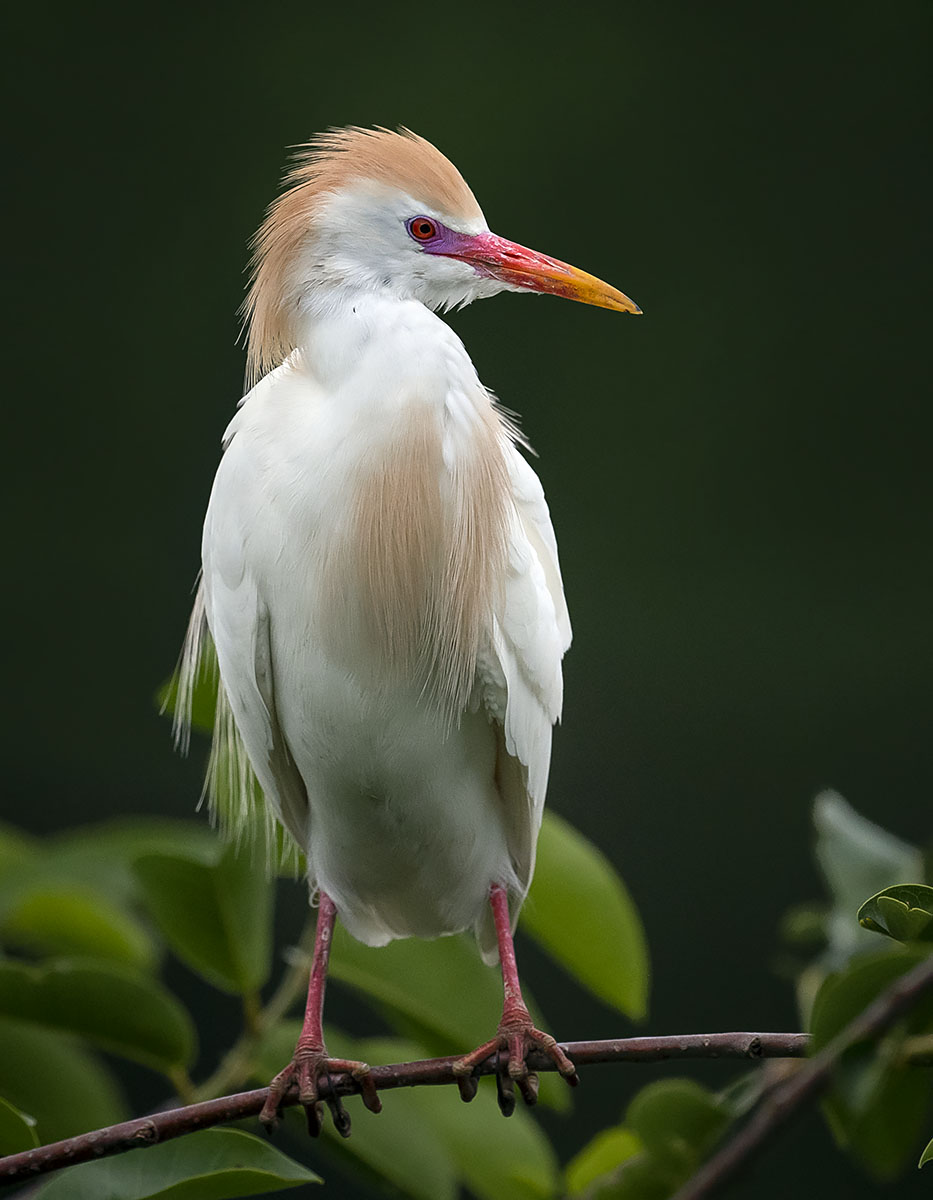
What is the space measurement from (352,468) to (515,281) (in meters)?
0.21

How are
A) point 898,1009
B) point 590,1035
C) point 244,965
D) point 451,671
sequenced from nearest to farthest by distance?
point 898,1009
point 244,965
point 451,671
point 590,1035

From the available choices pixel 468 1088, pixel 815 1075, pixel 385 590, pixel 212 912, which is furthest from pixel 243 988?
pixel 815 1075

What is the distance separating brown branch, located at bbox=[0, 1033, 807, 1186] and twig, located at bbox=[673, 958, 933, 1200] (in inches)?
2.7

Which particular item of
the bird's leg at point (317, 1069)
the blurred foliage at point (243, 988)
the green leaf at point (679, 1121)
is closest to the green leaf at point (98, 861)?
the blurred foliage at point (243, 988)

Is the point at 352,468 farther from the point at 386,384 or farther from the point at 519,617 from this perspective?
the point at 519,617

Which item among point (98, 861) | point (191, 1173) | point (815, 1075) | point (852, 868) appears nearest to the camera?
point (815, 1075)

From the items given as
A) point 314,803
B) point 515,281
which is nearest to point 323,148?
point 515,281

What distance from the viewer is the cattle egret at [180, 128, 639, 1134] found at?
92 cm

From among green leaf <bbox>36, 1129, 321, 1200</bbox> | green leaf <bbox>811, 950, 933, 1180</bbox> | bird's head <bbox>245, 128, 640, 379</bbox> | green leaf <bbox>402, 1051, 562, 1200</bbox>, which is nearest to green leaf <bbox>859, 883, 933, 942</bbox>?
green leaf <bbox>811, 950, 933, 1180</bbox>

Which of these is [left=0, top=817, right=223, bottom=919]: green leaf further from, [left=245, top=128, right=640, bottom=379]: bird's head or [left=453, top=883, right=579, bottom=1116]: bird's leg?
[left=245, top=128, right=640, bottom=379]: bird's head

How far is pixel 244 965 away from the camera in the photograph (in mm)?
841

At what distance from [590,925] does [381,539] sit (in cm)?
30

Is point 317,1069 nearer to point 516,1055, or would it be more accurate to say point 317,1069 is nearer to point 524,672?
point 516,1055

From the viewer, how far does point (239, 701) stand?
1.00 meters
